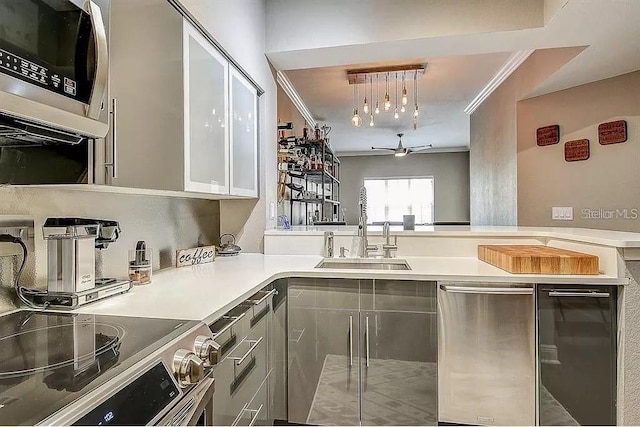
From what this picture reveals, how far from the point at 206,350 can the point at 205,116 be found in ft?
3.71

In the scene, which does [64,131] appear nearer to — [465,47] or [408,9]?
[408,9]

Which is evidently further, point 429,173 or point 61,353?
point 429,173

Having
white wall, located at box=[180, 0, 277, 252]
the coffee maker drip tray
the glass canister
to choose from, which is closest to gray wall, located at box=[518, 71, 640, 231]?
white wall, located at box=[180, 0, 277, 252]

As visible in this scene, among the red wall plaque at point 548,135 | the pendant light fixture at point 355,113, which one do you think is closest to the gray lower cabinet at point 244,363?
the pendant light fixture at point 355,113

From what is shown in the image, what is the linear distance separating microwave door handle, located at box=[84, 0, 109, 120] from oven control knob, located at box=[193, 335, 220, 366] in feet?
2.14

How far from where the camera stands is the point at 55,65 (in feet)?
2.85

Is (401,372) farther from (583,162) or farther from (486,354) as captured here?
(583,162)

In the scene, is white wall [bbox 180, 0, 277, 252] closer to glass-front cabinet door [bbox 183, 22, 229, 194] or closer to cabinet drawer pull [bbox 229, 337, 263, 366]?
glass-front cabinet door [bbox 183, 22, 229, 194]

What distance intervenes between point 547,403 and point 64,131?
214 cm

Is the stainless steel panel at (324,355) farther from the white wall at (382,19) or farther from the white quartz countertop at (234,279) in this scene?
the white wall at (382,19)

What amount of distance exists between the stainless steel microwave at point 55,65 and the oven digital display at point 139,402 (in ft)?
2.02

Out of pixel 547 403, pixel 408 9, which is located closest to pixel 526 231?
pixel 547 403

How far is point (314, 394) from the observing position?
184 centimetres

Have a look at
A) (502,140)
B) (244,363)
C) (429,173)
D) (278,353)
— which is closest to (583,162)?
(502,140)
